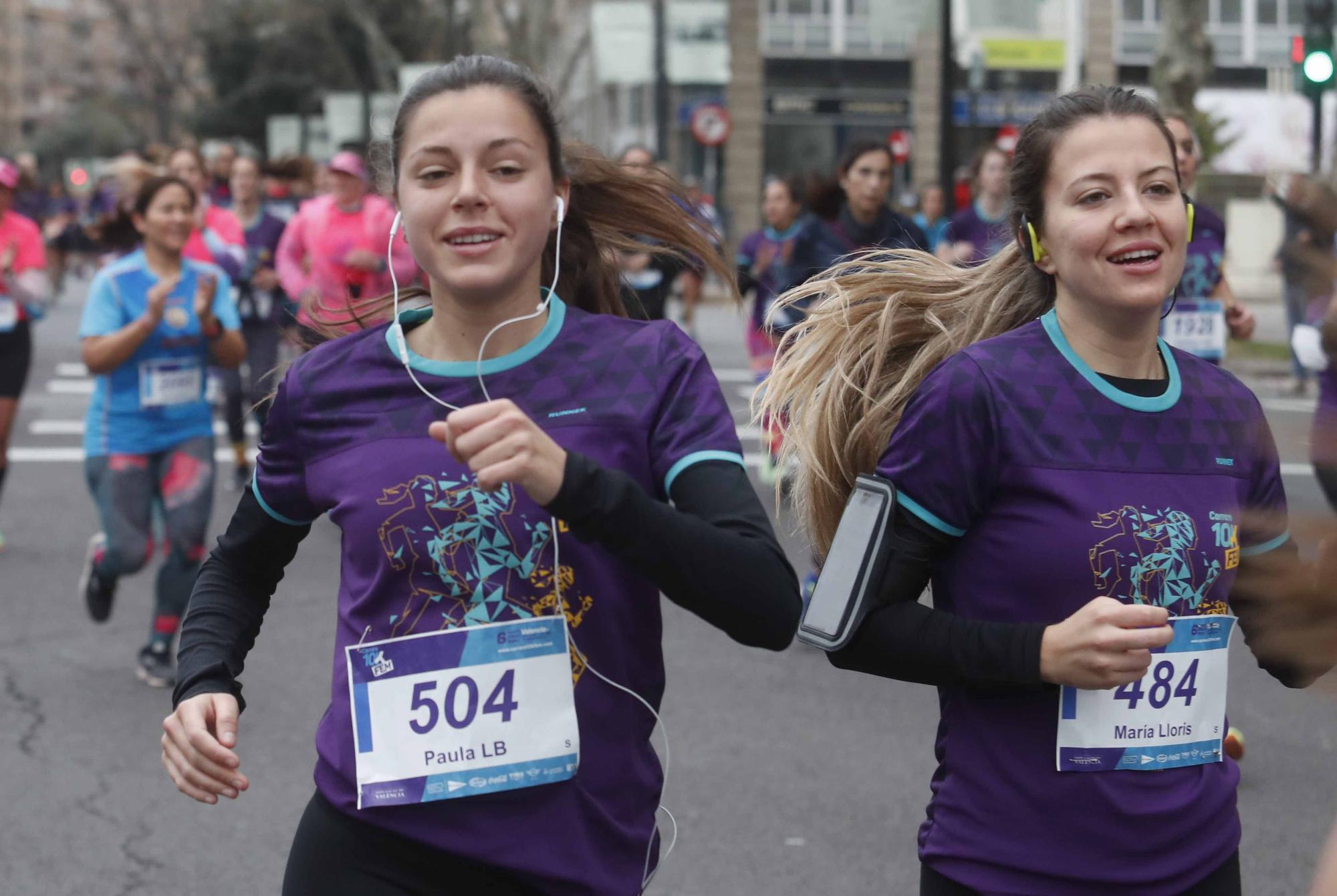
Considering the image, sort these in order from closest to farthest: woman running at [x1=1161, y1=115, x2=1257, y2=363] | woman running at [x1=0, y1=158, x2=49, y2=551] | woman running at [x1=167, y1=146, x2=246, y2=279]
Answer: woman running at [x1=1161, y1=115, x2=1257, y2=363]
woman running at [x1=0, y1=158, x2=49, y2=551]
woman running at [x1=167, y1=146, x2=246, y2=279]

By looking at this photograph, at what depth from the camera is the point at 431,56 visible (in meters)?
46.1

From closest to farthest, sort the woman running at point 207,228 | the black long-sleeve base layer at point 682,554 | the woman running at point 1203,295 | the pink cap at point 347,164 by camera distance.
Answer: the black long-sleeve base layer at point 682,554, the woman running at point 1203,295, the woman running at point 207,228, the pink cap at point 347,164

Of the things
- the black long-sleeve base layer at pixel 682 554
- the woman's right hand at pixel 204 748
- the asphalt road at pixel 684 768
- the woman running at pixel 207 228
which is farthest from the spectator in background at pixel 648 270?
the woman running at pixel 207 228

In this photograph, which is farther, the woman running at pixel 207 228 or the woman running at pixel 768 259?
the woman running at pixel 768 259

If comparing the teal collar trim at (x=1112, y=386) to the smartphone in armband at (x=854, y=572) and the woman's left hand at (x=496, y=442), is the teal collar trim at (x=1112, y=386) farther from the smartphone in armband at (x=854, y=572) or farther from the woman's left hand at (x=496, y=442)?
the woman's left hand at (x=496, y=442)

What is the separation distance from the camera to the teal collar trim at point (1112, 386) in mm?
2715

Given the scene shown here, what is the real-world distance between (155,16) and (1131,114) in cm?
5343

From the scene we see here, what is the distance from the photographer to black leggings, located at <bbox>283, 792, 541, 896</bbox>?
8.17ft

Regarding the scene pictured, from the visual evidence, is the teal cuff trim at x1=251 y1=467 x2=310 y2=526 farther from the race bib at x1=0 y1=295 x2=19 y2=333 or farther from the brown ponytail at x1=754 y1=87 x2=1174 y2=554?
the race bib at x1=0 y1=295 x2=19 y2=333

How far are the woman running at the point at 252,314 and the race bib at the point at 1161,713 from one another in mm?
8912

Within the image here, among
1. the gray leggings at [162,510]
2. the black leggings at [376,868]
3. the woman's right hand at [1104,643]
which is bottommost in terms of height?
the gray leggings at [162,510]

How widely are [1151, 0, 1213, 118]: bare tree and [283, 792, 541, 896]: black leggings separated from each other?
18.7 m

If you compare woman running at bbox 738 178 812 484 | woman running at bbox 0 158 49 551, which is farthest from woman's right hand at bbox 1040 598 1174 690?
woman running at bbox 0 158 49 551

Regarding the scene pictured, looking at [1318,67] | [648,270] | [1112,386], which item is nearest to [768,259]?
[648,270]
